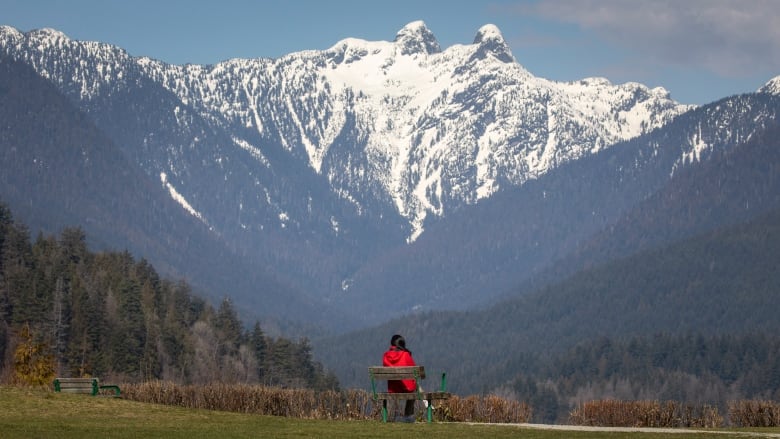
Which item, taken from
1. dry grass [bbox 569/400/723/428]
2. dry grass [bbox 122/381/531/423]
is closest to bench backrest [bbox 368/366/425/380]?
dry grass [bbox 122/381/531/423]

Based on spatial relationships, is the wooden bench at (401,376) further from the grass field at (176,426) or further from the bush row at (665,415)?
the bush row at (665,415)

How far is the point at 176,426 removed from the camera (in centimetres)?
4984

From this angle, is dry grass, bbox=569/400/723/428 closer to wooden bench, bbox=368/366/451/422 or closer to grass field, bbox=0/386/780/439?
grass field, bbox=0/386/780/439

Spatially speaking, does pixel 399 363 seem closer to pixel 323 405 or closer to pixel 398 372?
pixel 398 372

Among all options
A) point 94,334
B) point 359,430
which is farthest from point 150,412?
point 94,334

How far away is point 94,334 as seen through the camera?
17662 cm

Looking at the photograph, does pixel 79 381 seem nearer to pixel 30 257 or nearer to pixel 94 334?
pixel 94 334

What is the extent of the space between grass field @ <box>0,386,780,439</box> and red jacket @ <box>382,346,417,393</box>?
1.31m

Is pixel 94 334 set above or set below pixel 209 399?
above

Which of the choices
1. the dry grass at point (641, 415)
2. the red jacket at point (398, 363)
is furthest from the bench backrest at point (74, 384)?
the dry grass at point (641, 415)

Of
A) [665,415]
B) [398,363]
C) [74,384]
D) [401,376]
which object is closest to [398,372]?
[401,376]

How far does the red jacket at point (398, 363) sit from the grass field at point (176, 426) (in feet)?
4.31

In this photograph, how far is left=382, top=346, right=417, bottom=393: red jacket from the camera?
52594 millimetres

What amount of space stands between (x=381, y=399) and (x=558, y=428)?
255 inches
